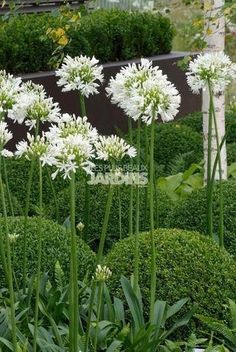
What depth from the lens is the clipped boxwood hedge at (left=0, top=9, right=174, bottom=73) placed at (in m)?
7.95

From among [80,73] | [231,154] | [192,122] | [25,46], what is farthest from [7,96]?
[192,122]

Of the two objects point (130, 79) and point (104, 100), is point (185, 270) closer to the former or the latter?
point (130, 79)

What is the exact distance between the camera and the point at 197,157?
786cm

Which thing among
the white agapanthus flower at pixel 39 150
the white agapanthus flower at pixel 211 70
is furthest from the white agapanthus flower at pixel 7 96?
the white agapanthus flower at pixel 211 70

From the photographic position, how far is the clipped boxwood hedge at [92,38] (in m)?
7.95

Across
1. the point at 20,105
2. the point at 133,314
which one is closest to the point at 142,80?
the point at 20,105

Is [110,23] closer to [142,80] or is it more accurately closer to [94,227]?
[94,227]

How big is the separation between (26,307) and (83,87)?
2.93 ft

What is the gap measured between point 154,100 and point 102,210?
2555mm

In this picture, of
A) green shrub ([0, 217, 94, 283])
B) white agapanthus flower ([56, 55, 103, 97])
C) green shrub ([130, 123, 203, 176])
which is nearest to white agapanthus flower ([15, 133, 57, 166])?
white agapanthus flower ([56, 55, 103, 97])

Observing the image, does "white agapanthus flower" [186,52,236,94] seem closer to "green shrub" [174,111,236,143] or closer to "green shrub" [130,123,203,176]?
"green shrub" [130,123,203,176]

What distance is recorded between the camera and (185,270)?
13.4 feet

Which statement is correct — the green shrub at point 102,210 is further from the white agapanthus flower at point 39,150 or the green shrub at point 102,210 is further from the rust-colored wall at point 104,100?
the white agapanthus flower at point 39,150

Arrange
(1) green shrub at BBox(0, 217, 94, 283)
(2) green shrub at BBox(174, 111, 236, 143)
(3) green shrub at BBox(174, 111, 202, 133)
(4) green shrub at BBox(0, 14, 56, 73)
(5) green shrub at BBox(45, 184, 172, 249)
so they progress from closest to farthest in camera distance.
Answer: (1) green shrub at BBox(0, 217, 94, 283), (5) green shrub at BBox(45, 184, 172, 249), (4) green shrub at BBox(0, 14, 56, 73), (2) green shrub at BBox(174, 111, 236, 143), (3) green shrub at BBox(174, 111, 202, 133)
